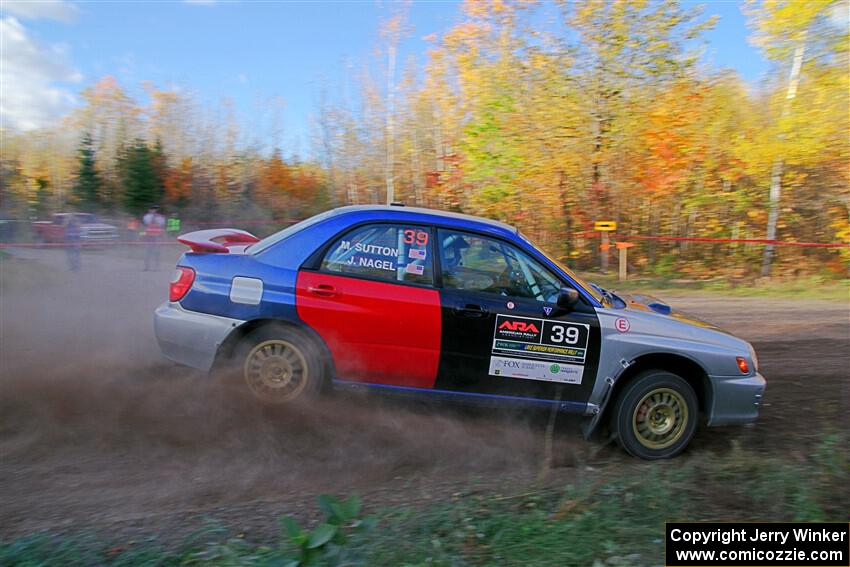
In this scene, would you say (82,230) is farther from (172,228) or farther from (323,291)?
(323,291)

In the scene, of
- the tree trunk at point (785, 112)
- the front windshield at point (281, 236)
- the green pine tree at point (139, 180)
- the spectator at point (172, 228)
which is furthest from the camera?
the green pine tree at point (139, 180)

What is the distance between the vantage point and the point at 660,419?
5.14 meters

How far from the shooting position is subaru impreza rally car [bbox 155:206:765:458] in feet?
16.7

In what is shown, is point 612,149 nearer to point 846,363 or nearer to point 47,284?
point 846,363

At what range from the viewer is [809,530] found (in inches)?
138

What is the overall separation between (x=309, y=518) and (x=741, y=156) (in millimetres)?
17431

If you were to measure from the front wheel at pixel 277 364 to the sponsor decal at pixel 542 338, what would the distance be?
1.45 metres

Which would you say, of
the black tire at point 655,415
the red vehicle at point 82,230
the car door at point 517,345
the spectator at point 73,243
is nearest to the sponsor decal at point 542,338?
the car door at point 517,345

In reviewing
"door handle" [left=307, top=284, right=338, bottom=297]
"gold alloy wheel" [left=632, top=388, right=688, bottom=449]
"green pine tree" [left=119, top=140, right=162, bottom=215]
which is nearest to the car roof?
"door handle" [left=307, top=284, right=338, bottom=297]

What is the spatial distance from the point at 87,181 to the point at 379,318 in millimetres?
24370

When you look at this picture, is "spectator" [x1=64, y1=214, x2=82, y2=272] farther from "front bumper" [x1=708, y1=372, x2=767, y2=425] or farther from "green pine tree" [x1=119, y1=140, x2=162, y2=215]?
"front bumper" [x1=708, y1=372, x2=767, y2=425]

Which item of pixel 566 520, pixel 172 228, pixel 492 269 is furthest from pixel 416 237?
pixel 172 228

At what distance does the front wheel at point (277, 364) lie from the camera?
5.16 m

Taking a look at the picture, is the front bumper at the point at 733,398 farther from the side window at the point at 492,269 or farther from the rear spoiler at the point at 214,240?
the rear spoiler at the point at 214,240
